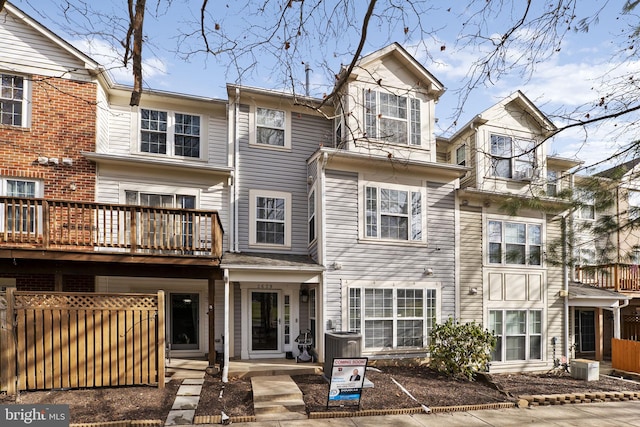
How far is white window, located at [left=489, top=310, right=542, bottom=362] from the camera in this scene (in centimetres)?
1272

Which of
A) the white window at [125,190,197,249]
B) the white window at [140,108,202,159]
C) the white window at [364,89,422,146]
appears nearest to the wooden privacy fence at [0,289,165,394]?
the white window at [125,190,197,249]

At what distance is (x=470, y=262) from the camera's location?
12.7 metres

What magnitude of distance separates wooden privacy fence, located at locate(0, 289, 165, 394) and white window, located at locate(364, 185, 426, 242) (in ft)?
19.3

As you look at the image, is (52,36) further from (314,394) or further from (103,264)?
(314,394)

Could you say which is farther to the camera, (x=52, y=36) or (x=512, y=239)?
(x=512, y=239)

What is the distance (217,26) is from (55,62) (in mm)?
8207

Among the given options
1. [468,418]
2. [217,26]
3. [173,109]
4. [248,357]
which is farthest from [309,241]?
[217,26]

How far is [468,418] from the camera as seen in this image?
305 inches

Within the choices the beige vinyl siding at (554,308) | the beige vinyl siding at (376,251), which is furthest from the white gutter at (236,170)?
the beige vinyl siding at (554,308)

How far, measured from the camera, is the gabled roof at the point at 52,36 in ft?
33.4

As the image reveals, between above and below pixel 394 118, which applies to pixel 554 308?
below

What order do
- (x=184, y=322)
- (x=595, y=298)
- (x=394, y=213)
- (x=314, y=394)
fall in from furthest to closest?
(x=595, y=298), (x=394, y=213), (x=184, y=322), (x=314, y=394)

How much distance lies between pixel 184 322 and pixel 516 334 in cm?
1004

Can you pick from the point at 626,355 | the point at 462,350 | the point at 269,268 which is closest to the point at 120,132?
the point at 269,268
